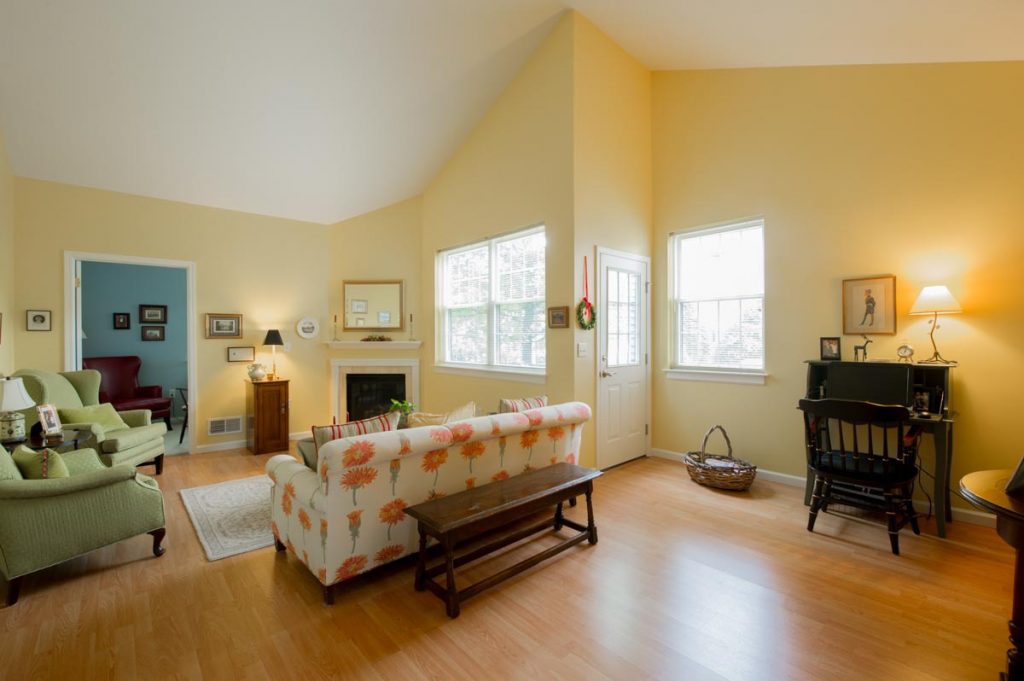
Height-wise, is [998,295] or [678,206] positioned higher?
[678,206]

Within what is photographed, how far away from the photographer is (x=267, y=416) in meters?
5.31

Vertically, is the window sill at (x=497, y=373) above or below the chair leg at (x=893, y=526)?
above

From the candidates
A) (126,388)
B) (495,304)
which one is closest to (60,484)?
(495,304)

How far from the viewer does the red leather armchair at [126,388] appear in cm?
609

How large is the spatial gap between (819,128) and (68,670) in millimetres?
5841

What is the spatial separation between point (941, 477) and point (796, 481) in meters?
1.08

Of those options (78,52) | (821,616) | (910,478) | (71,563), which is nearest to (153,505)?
(71,563)

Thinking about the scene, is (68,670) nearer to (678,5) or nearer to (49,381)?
(49,381)

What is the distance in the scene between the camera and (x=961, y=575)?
8.43ft

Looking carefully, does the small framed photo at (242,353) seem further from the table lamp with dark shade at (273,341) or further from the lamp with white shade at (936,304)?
the lamp with white shade at (936,304)

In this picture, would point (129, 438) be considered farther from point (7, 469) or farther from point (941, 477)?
point (941, 477)

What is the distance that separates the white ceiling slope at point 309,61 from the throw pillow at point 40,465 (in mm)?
2779

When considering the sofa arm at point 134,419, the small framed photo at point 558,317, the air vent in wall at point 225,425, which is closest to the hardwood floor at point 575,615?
the sofa arm at point 134,419

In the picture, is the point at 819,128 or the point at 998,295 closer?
the point at 998,295
